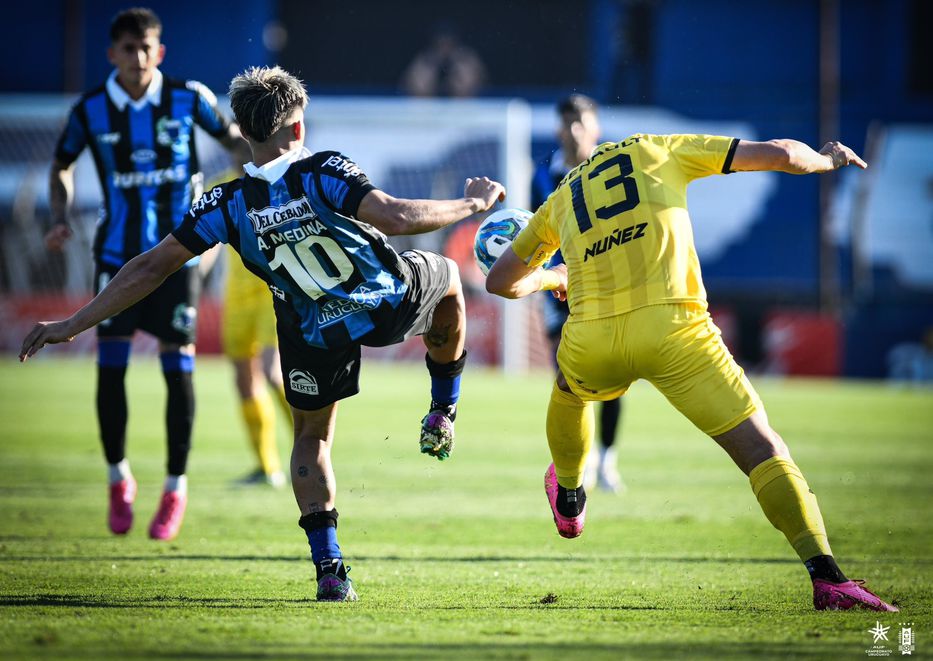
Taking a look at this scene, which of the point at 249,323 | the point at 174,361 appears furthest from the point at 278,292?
the point at 249,323

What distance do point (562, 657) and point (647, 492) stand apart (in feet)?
16.3

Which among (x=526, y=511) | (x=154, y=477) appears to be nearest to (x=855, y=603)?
(x=526, y=511)

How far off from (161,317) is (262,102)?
2264 millimetres

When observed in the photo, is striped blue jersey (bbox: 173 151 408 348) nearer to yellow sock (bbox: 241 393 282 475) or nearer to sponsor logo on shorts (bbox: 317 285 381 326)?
sponsor logo on shorts (bbox: 317 285 381 326)

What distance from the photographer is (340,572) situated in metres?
4.91

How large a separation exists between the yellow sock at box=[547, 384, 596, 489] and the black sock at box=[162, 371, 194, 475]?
230cm

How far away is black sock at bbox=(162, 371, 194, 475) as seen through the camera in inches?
265

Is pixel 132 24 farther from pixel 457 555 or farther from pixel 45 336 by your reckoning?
pixel 457 555

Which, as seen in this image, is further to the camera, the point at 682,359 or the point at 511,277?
the point at 511,277

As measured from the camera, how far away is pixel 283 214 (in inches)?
191

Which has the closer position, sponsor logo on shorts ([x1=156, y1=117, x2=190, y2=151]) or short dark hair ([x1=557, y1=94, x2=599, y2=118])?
sponsor logo on shorts ([x1=156, y1=117, x2=190, y2=151])

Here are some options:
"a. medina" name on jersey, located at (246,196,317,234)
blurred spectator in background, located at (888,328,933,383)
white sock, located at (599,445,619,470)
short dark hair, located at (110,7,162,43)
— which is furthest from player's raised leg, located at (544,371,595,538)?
blurred spectator in background, located at (888,328,933,383)

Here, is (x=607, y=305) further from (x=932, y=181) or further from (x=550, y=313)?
(x=932, y=181)

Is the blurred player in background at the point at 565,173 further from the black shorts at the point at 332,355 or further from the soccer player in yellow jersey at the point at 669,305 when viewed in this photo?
the soccer player in yellow jersey at the point at 669,305
